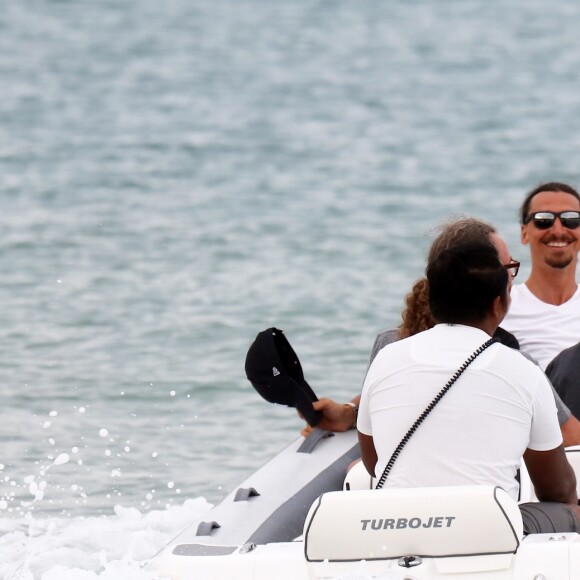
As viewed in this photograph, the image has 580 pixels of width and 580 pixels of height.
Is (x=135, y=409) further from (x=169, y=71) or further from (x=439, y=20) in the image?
(x=439, y=20)

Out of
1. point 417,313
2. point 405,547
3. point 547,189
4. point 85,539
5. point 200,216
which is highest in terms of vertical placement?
point 547,189

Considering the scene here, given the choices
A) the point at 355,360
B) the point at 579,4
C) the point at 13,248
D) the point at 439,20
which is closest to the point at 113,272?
the point at 13,248

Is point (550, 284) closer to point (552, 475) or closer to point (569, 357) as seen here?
point (569, 357)

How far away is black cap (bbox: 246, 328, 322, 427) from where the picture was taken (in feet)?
13.3

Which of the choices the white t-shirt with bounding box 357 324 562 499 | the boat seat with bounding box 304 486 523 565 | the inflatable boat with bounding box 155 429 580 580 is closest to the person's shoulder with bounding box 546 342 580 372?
the white t-shirt with bounding box 357 324 562 499

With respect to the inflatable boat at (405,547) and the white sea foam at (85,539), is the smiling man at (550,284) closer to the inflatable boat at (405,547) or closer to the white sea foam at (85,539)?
the white sea foam at (85,539)

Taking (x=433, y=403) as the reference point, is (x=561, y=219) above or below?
above

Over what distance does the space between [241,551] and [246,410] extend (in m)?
4.23

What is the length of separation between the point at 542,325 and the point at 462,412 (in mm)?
1663

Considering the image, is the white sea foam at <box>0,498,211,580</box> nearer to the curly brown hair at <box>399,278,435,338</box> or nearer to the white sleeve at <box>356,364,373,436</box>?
the curly brown hair at <box>399,278,435,338</box>

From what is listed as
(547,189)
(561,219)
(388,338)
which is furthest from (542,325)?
(388,338)

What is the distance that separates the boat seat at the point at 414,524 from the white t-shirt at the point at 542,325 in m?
1.65

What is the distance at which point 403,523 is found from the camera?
283 cm

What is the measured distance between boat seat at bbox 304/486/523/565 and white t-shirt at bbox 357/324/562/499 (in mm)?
110
